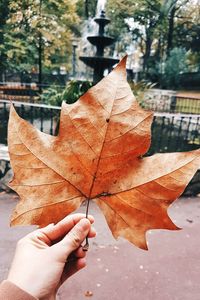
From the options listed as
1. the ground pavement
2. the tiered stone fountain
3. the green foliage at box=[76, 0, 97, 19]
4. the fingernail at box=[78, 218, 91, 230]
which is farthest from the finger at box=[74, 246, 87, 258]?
the green foliage at box=[76, 0, 97, 19]

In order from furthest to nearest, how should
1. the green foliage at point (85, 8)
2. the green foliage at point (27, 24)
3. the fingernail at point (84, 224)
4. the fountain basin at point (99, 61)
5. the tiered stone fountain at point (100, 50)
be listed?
the green foliage at point (85, 8)
the green foliage at point (27, 24)
the fountain basin at point (99, 61)
the tiered stone fountain at point (100, 50)
the fingernail at point (84, 224)

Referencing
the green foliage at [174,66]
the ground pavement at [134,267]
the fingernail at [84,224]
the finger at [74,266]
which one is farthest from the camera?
the green foliage at [174,66]

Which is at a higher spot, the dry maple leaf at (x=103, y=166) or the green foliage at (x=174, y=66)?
the green foliage at (x=174, y=66)

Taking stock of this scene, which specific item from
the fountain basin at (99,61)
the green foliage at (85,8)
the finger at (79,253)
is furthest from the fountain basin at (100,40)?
the green foliage at (85,8)

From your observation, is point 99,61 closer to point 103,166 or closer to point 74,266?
point 74,266

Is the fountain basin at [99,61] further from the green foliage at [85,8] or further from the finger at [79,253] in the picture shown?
the green foliage at [85,8]

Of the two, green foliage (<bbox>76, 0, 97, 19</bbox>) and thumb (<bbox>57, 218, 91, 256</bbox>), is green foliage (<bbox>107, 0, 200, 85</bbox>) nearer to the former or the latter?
green foliage (<bbox>76, 0, 97, 19</bbox>)

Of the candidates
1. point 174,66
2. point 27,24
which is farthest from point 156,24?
point 27,24
